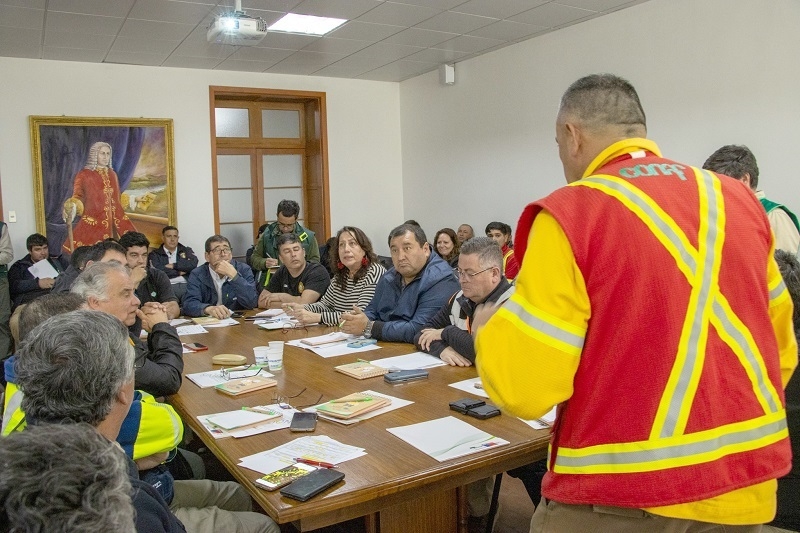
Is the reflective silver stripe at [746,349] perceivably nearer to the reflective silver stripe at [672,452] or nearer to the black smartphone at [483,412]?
the reflective silver stripe at [672,452]

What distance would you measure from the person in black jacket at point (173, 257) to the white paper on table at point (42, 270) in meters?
0.92

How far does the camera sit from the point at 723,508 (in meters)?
1.20

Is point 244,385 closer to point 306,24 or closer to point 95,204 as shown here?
point 306,24

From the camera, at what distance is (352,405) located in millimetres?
2275

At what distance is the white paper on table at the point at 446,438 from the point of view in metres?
1.90

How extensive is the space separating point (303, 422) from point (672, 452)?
1.26 metres

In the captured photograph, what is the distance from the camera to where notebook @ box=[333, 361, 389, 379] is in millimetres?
2766

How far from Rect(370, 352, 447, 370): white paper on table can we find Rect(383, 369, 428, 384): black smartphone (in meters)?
0.12

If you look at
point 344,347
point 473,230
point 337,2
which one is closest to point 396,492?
point 344,347

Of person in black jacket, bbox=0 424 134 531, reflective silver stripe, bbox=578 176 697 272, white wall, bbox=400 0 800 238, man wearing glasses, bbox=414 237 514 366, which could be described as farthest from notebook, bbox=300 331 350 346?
white wall, bbox=400 0 800 238

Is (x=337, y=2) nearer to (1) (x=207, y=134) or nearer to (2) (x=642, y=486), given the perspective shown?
(1) (x=207, y=134)

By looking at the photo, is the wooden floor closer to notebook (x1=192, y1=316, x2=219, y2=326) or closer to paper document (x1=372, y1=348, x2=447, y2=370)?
paper document (x1=372, y1=348, x2=447, y2=370)

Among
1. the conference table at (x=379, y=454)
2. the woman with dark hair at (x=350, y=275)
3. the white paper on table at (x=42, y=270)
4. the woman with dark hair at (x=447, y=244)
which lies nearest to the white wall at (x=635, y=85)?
the woman with dark hair at (x=447, y=244)

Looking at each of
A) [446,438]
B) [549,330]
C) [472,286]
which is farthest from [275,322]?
[549,330]
